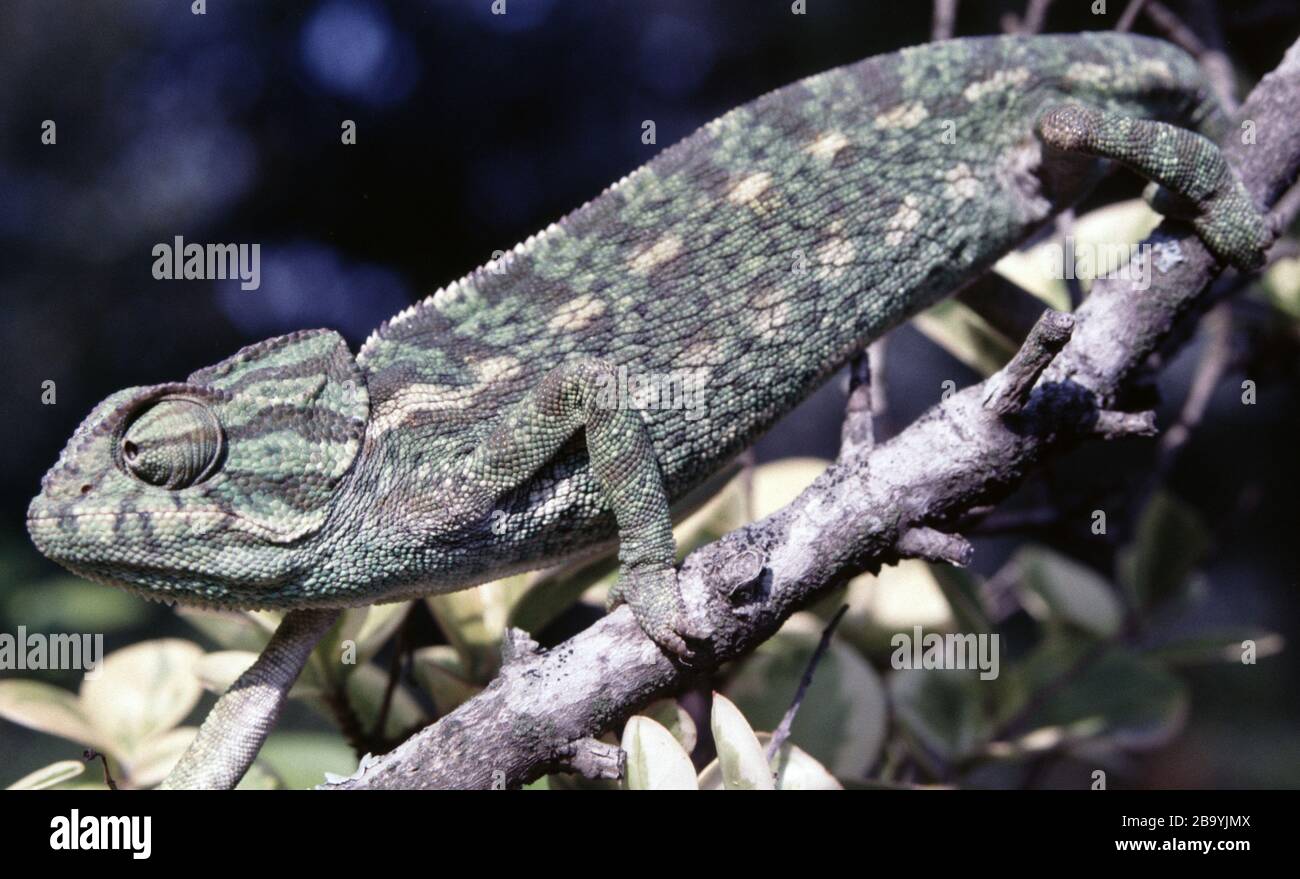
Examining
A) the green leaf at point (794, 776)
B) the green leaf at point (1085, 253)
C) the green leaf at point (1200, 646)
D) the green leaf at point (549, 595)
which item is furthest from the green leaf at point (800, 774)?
the green leaf at point (1085, 253)

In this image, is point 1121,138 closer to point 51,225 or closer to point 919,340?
point 919,340

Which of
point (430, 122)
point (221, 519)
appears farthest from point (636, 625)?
point (430, 122)

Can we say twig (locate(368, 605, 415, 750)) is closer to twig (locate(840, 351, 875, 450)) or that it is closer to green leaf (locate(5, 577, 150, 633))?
Result: twig (locate(840, 351, 875, 450))

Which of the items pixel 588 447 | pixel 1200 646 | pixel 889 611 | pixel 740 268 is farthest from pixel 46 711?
pixel 1200 646

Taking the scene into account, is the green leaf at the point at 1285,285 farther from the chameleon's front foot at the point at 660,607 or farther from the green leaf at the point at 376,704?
the green leaf at the point at 376,704

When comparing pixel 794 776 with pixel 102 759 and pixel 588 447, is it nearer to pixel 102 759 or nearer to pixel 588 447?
pixel 588 447

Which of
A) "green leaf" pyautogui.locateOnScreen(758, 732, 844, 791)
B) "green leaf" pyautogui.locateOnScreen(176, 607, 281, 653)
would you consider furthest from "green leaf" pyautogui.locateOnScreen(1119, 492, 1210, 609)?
"green leaf" pyautogui.locateOnScreen(176, 607, 281, 653)
